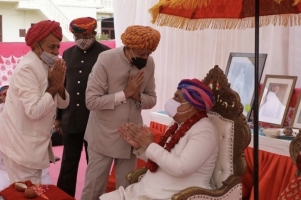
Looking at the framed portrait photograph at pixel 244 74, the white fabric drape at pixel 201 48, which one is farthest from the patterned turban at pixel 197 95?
the white fabric drape at pixel 201 48

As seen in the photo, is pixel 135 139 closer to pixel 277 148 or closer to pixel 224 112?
pixel 224 112

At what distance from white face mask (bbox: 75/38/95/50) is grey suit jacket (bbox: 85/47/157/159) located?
67 cm

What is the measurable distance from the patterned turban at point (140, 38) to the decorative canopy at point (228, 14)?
9 cm

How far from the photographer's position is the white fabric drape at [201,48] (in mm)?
4141

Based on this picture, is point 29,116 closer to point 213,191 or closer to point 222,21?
point 213,191

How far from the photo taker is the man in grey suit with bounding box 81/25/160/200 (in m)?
3.03

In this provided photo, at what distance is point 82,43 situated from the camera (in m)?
3.75

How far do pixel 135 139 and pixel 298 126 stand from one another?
1311 mm

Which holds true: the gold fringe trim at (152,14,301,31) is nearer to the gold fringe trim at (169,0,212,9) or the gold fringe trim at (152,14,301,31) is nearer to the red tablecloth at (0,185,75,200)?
the gold fringe trim at (169,0,212,9)

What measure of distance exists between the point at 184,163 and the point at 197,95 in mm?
390

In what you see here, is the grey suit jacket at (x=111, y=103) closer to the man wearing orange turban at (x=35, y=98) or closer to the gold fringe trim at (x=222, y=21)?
the man wearing orange turban at (x=35, y=98)

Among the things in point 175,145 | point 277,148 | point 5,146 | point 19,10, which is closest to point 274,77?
point 277,148

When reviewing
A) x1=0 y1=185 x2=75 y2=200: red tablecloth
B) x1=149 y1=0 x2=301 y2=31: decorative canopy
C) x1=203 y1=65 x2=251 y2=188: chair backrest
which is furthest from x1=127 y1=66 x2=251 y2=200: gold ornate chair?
x1=0 y1=185 x2=75 y2=200: red tablecloth

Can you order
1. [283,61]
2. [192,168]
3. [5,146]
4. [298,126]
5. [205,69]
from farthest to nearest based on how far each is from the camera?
1. [205,69]
2. [283,61]
3. [298,126]
4. [5,146]
5. [192,168]
